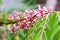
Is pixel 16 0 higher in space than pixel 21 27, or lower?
lower

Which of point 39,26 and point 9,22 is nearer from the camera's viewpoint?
point 39,26

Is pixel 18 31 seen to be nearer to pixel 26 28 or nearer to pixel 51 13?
pixel 26 28

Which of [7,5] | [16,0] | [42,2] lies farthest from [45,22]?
[42,2]

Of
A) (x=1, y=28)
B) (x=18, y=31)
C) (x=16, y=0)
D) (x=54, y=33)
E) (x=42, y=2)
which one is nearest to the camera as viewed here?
(x=54, y=33)

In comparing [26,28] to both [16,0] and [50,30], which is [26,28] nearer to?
[50,30]

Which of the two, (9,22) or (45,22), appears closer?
(45,22)

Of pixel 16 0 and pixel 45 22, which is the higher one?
pixel 45 22

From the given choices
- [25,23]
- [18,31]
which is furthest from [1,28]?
[25,23]

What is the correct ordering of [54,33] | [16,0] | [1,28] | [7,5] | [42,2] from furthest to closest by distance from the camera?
[42,2]
[16,0]
[7,5]
[1,28]
[54,33]

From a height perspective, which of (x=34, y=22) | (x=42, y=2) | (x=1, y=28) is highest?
(x=34, y=22)
